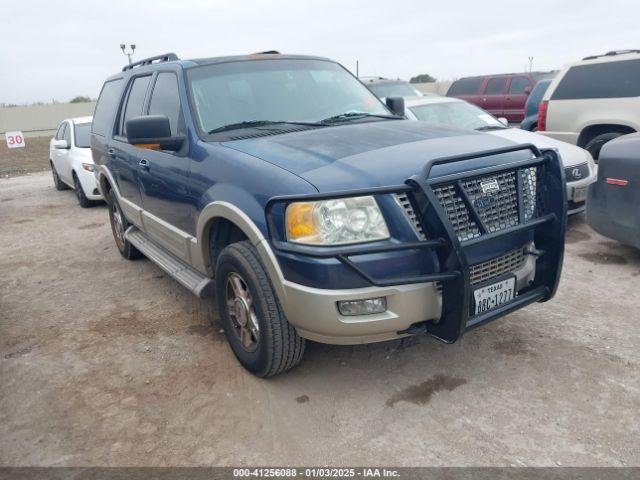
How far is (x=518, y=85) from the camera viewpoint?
15109mm

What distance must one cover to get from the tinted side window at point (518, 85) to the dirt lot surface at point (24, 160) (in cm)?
1465

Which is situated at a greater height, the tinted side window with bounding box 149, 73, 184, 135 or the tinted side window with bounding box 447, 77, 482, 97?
the tinted side window with bounding box 149, 73, 184, 135

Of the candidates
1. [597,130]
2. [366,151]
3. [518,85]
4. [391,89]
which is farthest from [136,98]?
[518,85]

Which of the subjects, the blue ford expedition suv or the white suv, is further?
the white suv

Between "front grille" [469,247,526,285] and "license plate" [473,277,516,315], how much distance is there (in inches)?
3.1

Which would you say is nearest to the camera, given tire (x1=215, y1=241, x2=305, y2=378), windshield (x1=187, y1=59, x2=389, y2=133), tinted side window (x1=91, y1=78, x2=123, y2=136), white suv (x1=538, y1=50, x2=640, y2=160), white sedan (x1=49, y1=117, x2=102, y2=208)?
tire (x1=215, y1=241, x2=305, y2=378)

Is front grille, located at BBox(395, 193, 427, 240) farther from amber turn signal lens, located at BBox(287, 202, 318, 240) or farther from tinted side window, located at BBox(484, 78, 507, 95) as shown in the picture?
→ tinted side window, located at BBox(484, 78, 507, 95)

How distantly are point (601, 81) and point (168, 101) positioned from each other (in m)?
6.67

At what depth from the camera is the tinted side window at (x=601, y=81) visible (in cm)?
749

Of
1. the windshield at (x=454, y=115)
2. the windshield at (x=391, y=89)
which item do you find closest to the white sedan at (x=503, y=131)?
the windshield at (x=454, y=115)

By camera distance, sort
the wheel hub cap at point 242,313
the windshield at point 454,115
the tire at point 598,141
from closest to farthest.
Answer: the wheel hub cap at point 242,313, the windshield at point 454,115, the tire at point 598,141

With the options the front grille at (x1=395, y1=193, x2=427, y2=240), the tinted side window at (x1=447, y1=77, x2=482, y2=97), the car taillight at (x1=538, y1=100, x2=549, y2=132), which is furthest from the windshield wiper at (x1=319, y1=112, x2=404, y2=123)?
the tinted side window at (x1=447, y1=77, x2=482, y2=97)

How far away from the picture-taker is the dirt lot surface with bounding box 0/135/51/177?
16406 mm

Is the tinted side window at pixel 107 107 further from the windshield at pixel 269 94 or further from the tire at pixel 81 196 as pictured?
the tire at pixel 81 196
